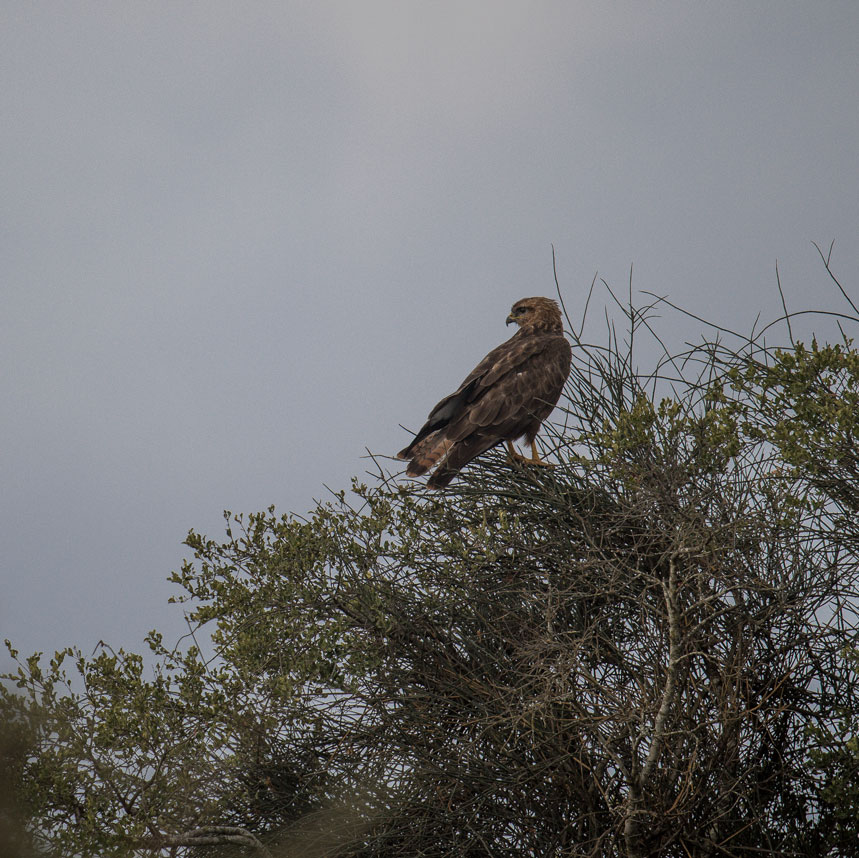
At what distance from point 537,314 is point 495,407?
8.92ft

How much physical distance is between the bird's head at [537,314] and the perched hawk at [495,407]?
22.4 inches

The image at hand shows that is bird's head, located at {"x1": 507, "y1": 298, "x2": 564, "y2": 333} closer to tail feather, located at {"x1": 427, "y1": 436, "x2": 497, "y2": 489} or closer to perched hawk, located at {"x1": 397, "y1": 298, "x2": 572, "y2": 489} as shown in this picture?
perched hawk, located at {"x1": 397, "y1": 298, "x2": 572, "y2": 489}

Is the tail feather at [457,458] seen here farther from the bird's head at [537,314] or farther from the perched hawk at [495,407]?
the bird's head at [537,314]

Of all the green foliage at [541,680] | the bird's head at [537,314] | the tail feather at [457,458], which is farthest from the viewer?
the bird's head at [537,314]

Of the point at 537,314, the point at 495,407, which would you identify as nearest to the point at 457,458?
the point at 495,407

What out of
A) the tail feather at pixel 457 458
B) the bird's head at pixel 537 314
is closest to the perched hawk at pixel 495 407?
the tail feather at pixel 457 458

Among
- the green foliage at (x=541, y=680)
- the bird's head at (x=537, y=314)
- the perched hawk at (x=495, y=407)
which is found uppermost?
the bird's head at (x=537, y=314)

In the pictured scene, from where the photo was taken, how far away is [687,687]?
5.37 meters

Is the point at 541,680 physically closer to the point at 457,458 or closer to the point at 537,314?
the point at 457,458

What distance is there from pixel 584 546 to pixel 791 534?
1.22 m

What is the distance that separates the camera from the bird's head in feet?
34.9

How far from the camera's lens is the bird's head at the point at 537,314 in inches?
419

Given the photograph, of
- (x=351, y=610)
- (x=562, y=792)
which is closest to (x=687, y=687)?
(x=562, y=792)

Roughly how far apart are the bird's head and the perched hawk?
570 mm
